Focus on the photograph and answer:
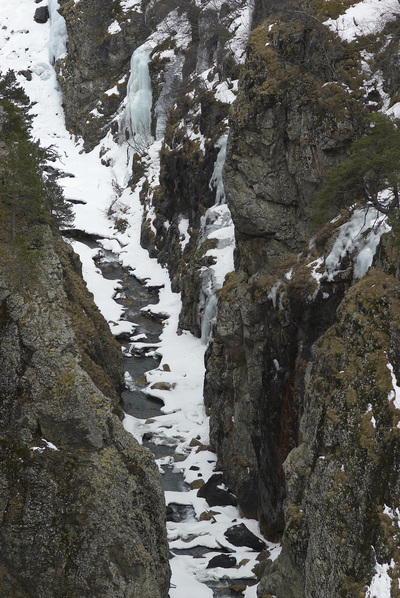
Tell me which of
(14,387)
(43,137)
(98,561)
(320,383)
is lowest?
(98,561)

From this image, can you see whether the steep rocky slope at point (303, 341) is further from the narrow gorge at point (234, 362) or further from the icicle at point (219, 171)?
the icicle at point (219, 171)

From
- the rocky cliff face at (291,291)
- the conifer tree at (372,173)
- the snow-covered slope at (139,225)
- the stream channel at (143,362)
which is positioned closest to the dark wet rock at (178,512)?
the stream channel at (143,362)

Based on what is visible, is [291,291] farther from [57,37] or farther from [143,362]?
[57,37]

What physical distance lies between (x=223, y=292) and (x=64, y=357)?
8.38m

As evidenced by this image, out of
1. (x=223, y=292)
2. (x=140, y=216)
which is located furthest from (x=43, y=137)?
(x=223, y=292)

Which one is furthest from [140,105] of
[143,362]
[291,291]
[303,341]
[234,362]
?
[303,341]

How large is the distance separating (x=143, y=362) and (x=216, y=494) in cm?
1035

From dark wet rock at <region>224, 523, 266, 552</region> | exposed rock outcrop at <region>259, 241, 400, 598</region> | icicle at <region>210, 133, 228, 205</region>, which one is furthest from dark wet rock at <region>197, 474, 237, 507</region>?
icicle at <region>210, 133, 228, 205</region>

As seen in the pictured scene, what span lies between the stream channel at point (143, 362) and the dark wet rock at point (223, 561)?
1.49 feet

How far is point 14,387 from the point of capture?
13.7 m

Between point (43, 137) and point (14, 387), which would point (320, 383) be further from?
point (43, 137)

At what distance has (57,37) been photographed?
196 ft

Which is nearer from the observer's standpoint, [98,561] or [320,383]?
[320,383]

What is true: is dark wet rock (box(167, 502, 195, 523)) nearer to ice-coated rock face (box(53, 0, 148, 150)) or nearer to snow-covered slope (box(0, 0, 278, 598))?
snow-covered slope (box(0, 0, 278, 598))
